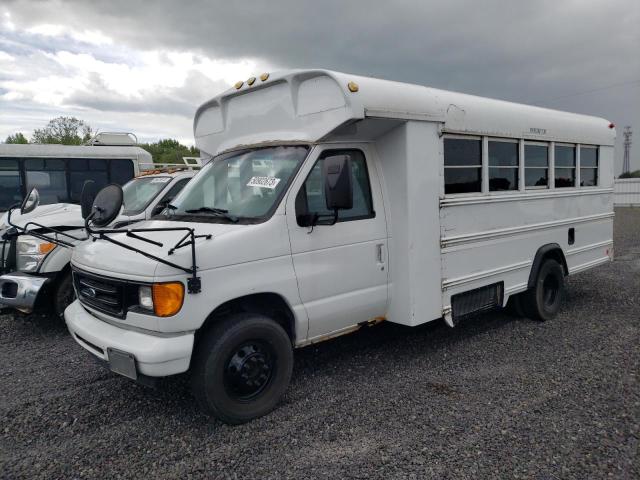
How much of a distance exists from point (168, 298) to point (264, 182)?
50.4 inches

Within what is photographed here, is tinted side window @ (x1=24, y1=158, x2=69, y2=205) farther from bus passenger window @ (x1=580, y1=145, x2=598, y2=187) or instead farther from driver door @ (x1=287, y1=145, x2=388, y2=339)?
bus passenger window @ (x1=580, y1=145, x2=598, y2=187)

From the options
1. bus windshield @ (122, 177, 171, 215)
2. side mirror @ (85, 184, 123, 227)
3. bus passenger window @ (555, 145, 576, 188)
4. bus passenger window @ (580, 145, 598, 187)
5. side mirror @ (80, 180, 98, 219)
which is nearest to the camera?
side mirror @ (85, 184, 123, 227)

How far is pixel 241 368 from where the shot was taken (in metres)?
3.75

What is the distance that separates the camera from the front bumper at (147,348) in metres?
3.33

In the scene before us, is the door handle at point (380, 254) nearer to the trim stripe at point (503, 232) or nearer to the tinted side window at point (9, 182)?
the trim stripe at point (503, 232)

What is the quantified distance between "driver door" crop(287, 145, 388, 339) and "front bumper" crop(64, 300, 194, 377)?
107 centimetres

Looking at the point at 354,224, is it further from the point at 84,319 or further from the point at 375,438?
the point at 84,319

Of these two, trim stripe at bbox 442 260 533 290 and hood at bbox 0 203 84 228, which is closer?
trim stripe at bbox 442 260 533 290

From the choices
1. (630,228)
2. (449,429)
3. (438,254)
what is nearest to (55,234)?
(438,254)

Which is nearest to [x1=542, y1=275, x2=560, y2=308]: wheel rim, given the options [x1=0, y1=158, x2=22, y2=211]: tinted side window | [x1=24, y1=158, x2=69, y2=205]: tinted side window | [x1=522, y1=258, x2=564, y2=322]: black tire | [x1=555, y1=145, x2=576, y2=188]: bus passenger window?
[x1=522, y1=258, x2=564, y2=322]: black tire

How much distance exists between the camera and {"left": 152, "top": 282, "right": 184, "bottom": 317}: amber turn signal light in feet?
11.0

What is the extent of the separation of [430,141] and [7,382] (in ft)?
15.2

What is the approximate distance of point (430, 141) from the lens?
4.68 meters

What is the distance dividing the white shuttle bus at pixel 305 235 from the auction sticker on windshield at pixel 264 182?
2cm
